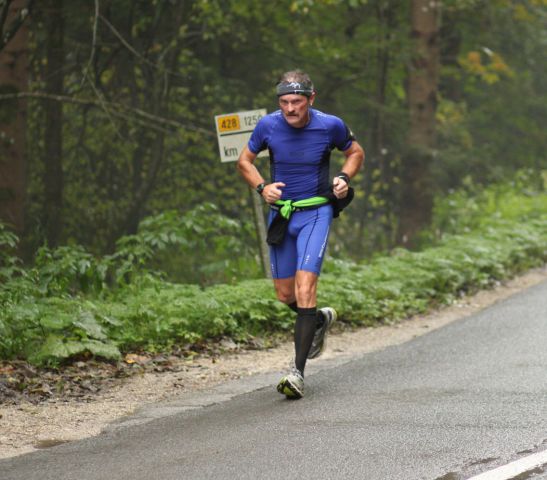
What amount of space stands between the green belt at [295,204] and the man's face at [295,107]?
54cm

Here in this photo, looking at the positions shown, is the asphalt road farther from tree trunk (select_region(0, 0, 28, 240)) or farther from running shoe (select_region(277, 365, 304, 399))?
tree trunk (select_region(0, 0, 28, 240))

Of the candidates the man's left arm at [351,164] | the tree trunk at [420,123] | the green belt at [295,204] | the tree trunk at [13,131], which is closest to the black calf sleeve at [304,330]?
the green belt at [295,204]

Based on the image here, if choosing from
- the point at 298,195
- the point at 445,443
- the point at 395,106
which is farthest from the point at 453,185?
the point at 445,443

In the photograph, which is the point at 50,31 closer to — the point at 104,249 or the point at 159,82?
the point at 159,82

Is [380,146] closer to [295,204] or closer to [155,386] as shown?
[155,386]

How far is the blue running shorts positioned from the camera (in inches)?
304

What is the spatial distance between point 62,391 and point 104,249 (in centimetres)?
893

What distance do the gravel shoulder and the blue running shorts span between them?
1264mm

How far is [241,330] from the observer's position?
10.3 meters

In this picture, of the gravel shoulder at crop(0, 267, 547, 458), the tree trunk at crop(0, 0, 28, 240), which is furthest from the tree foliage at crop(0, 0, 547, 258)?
the gravel shoulder at crop(0, 267, 547, 458)

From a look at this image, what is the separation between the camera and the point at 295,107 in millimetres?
7566

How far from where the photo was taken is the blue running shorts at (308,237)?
771 centimetres

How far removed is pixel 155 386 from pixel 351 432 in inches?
96.3

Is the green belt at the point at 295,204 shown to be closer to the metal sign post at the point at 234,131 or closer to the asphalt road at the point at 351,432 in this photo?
the asphalt road at the point at 351,432
